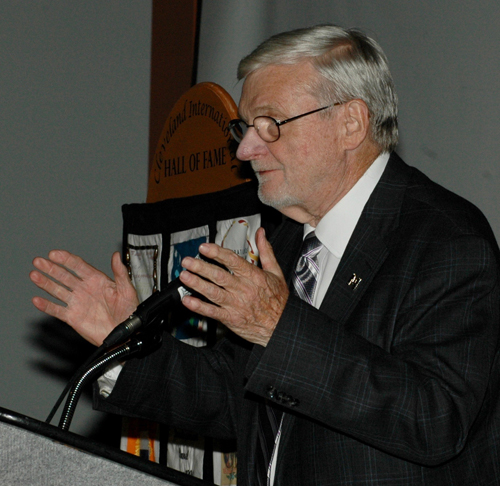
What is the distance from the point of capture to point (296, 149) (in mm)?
1850

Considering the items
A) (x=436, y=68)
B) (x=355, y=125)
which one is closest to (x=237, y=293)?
(x=355, y=125)

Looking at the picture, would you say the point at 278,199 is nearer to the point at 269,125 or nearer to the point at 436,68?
the point at 269,125

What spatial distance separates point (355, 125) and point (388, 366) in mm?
715

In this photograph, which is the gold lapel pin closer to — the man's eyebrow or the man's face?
the man's face

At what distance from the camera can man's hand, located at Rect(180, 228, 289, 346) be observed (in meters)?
1.29

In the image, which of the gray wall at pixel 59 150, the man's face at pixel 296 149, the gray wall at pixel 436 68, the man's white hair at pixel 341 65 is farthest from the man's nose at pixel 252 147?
the gray wall at pixel 59 150

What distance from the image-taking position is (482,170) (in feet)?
8.13

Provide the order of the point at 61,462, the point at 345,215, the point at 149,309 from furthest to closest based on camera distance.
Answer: the point at 345,215 → the point at 149,309 → the point at 61,462

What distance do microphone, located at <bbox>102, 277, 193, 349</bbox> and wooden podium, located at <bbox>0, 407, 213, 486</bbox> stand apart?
0.60 metres

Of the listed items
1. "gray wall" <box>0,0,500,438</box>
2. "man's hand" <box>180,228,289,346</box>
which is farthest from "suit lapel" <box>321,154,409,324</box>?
"gray wall" <box>0,0,500,438</box>

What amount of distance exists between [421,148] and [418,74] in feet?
0.87

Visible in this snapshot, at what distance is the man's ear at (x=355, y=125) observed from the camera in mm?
1881

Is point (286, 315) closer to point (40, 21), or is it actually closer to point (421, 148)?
point (421, 148)

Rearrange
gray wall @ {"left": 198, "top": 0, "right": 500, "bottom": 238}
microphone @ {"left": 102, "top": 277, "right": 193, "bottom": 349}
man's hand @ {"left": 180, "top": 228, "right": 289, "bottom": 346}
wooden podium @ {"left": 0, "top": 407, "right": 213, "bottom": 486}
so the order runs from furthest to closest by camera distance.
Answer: gray wall @ {"left": 198, "top": 0, "right": 500, "bottom": 238} < microphone @ {"left": 102, "top": 277, "right": 193, "bottom": 349} < man's hand @ {"left": 180, "top": 228, "right": 289, "bottom": 346} < wooden podium @ {"left": 0, "top": 407, "right": 213, "bottom": 486}
